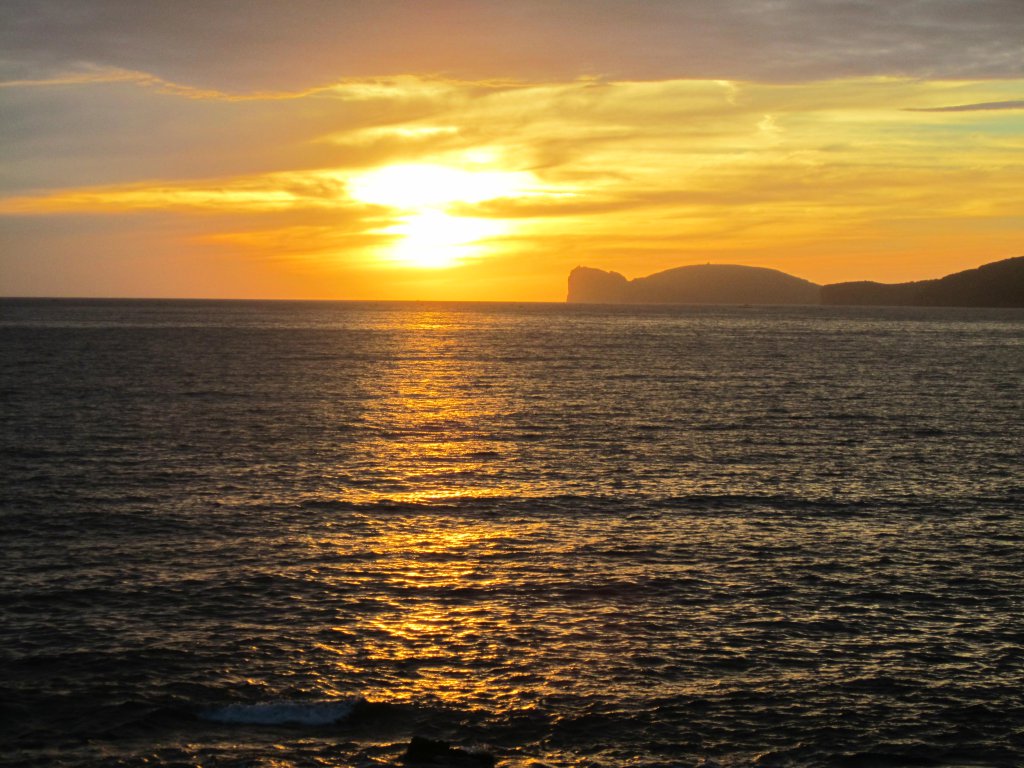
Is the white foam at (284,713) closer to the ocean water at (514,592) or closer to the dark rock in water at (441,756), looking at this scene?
the ocean water at (514,592)

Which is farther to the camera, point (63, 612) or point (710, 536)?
point (710, 536)

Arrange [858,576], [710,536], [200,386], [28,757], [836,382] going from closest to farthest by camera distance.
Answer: [28,757] < [858,576] < [710,536] < [200,386] < [836,382]

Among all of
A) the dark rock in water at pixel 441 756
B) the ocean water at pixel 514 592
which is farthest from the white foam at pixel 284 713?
Answer: the dark rock in water at pixel 441 756

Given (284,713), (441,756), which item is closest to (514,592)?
(284,713)

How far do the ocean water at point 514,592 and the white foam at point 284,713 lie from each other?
2.8 inches

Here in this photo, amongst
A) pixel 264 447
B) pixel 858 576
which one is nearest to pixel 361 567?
pixel 858 576

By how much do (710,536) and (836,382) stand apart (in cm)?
6523

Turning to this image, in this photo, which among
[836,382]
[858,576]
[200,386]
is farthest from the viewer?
[836,382]

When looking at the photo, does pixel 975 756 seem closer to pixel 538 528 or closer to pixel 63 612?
pixel 538 528

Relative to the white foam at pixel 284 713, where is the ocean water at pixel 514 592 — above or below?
above

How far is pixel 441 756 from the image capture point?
18.1 m

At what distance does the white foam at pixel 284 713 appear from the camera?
20047 mm

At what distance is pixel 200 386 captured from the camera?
87.9 m

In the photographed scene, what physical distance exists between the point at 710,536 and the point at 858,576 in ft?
18.8
